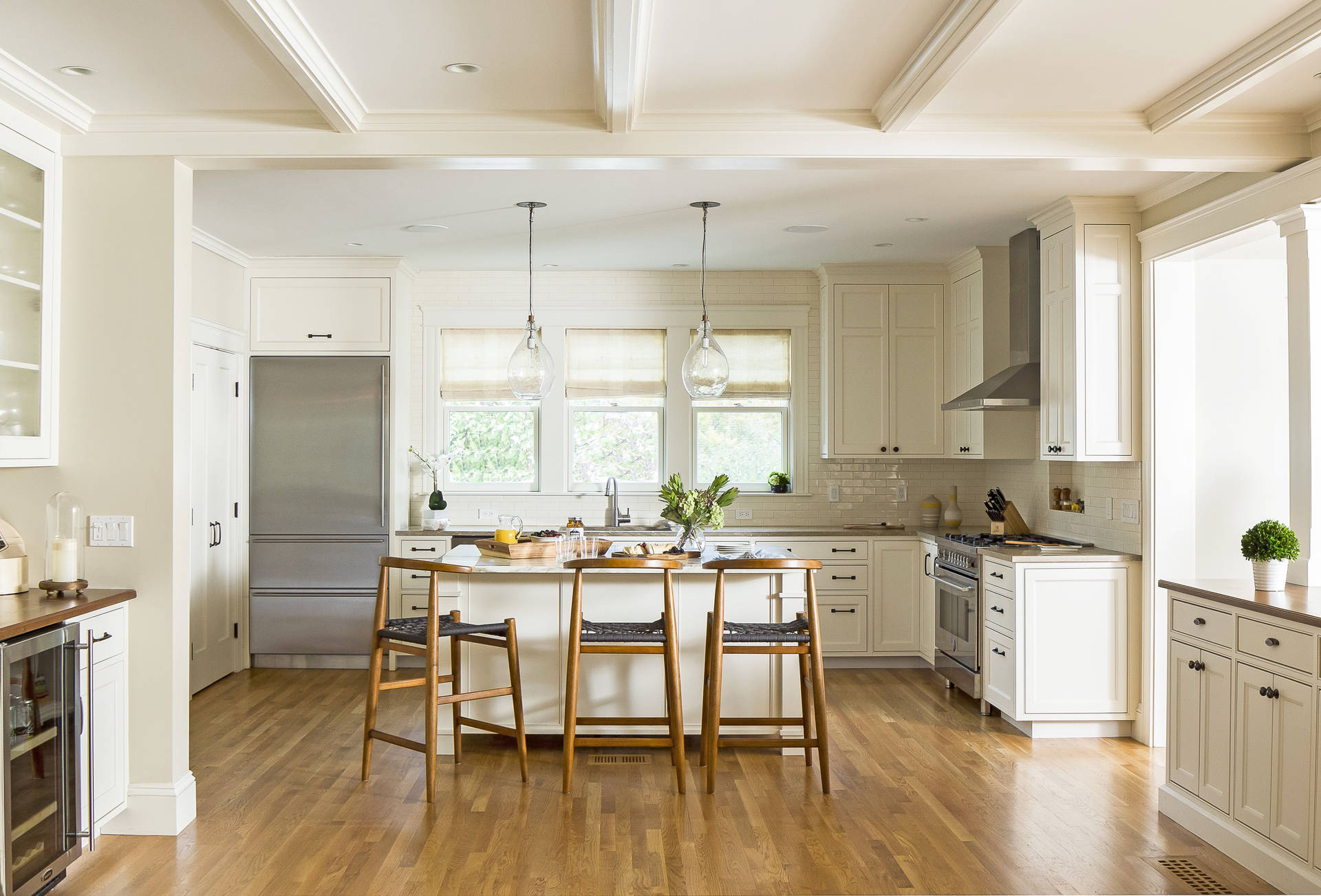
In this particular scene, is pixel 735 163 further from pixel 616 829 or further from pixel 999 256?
pixel 999 256

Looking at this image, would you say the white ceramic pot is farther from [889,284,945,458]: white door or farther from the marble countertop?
[889,284,945,458]: white door

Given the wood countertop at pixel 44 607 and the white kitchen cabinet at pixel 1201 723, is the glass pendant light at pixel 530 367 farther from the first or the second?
the white kitchen cabinet at pixel 1201 723

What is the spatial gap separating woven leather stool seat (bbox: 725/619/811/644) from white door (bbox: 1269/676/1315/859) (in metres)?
1.66

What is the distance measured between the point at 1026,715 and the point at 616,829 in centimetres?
233

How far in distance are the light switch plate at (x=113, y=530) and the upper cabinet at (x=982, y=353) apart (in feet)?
15.0

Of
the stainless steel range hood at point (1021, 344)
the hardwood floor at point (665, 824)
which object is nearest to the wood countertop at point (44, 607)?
the hardwood floor at point (665, 824)

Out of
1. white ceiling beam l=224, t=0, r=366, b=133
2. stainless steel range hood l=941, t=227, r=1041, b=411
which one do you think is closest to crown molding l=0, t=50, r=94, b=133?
white ceiling beam l=224, t=0, r=366, b=133

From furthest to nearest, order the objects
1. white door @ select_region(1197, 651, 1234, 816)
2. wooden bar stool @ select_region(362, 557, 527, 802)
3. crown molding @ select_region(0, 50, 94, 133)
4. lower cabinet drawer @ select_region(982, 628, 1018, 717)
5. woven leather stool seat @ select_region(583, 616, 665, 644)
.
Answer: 1. lower cabinet drawer @ select_region(982, 628, 1018, 717)
2. woven leather stool seat @ select_region(583, 616, 665, 644)
3. wooden bar stool @ select_region(362, 557, 527, 802)
4. white door @ select_region(1197, 651, 1234, 816)
5. crown molding @ select_region(0, 50, 94, 133)

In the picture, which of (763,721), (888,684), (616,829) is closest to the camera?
(616,829)

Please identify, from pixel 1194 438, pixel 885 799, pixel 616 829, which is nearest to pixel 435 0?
pixel 616 829

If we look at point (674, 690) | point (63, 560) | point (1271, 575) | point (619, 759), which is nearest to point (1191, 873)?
point (1271, 575)

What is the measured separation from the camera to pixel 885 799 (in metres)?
3.79

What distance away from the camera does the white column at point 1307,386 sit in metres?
3.50

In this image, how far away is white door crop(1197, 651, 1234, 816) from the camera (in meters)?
3.26
